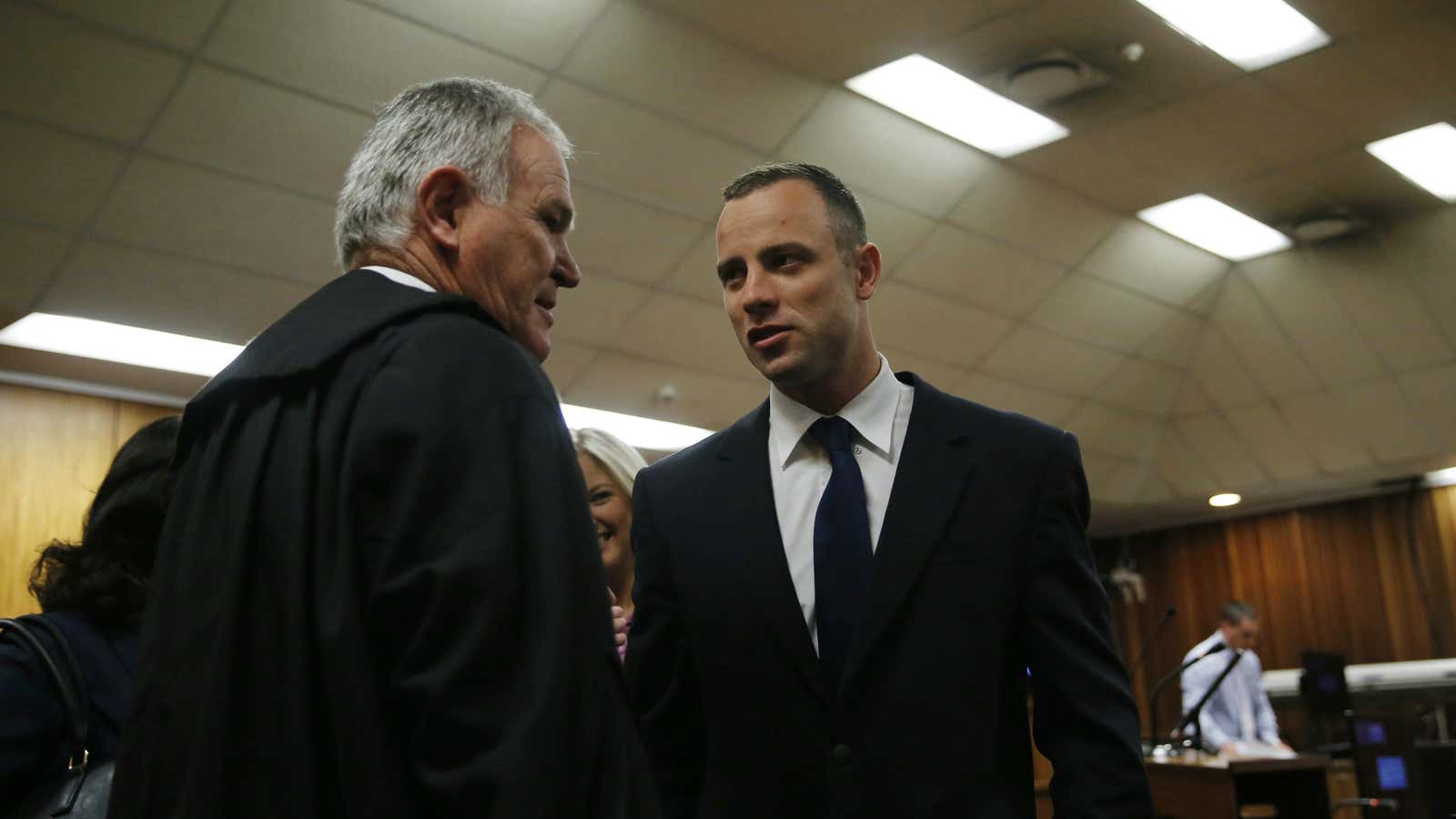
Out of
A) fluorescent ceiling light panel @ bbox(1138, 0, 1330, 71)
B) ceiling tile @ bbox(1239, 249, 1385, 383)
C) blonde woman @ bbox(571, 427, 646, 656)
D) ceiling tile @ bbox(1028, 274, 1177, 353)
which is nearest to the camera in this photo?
blonde woman @ bbox(571, 427, 646, 656)

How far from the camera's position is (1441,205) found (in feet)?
30.2

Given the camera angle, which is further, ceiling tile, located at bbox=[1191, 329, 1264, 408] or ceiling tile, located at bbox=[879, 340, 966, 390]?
ceiling tile, located at bbox=[1191, 329, 1264, 408]

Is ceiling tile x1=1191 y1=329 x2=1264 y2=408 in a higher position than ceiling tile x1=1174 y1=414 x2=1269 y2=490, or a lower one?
higher

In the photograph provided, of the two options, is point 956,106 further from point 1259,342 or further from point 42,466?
point 42,466

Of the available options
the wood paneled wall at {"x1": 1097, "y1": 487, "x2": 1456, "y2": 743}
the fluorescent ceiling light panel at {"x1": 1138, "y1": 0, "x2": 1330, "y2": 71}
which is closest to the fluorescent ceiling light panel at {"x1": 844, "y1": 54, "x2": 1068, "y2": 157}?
the fluorescent ceiling light panel at {"x1": 1138, "y1": 0, "x2": 1330, "y2": 71}

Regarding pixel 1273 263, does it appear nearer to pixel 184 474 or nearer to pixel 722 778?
pixel 722 778

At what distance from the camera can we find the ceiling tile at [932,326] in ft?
29.0

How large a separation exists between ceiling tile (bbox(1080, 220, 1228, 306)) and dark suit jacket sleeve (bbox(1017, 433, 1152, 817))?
7851 millimetres

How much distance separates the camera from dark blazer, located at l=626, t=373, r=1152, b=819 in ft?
5.45

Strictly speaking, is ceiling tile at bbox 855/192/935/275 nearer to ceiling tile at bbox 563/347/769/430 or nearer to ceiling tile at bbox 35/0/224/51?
ceiling tile at bbox 563/347/769/430

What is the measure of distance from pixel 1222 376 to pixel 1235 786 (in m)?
4.96

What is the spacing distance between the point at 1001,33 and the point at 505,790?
6.25 meters

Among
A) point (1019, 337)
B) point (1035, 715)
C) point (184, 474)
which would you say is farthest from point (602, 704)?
point (1019, 337)

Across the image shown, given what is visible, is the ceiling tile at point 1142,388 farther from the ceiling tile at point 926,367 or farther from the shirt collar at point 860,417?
the shirt collar at point 860,417
